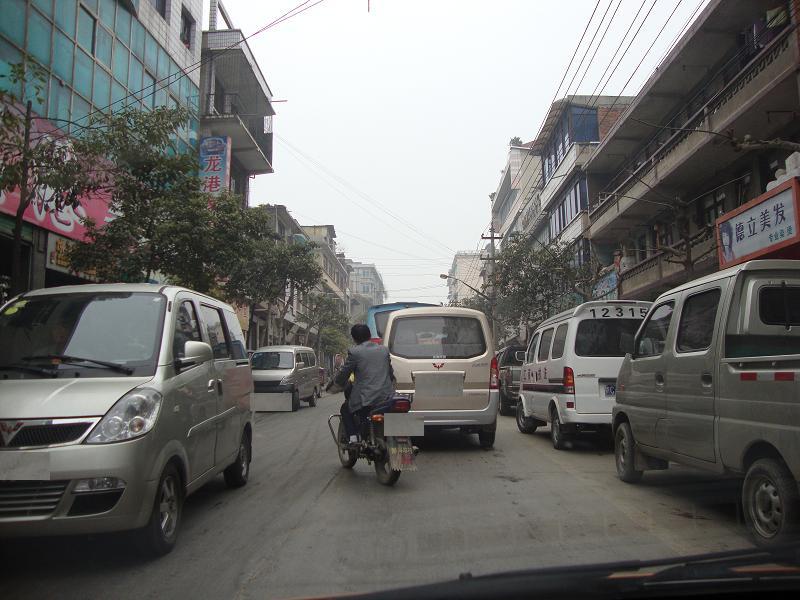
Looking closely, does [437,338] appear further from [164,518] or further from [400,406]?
[164,518]

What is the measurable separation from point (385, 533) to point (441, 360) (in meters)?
4.10

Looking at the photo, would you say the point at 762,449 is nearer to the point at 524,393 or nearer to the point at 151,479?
the point at 151,479

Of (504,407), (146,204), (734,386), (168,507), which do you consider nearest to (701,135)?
(504,407)

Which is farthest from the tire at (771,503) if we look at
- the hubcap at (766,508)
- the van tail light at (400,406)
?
the van tail light at (400,406)

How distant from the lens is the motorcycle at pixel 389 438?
20.9 ft

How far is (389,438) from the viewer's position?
646 cm

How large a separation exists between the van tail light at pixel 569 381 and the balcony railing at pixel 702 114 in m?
6.13

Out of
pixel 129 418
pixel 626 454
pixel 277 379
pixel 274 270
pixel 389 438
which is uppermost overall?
pixel 274 270

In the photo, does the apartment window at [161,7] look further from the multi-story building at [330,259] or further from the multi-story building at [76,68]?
the multi-story building at [330,259]

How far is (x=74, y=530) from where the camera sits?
374 cm

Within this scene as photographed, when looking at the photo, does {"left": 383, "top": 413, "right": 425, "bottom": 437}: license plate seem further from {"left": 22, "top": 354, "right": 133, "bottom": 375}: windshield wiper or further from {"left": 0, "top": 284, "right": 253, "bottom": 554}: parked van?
{"left": 22, "top": 354, "right": 133, "bottom": 375}: windshield wiper

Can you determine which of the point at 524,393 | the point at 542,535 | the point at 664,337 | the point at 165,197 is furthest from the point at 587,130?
the point at 542,535

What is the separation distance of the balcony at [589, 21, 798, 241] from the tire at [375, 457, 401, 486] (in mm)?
9017

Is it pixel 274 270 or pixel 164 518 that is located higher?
pixel 274 270
